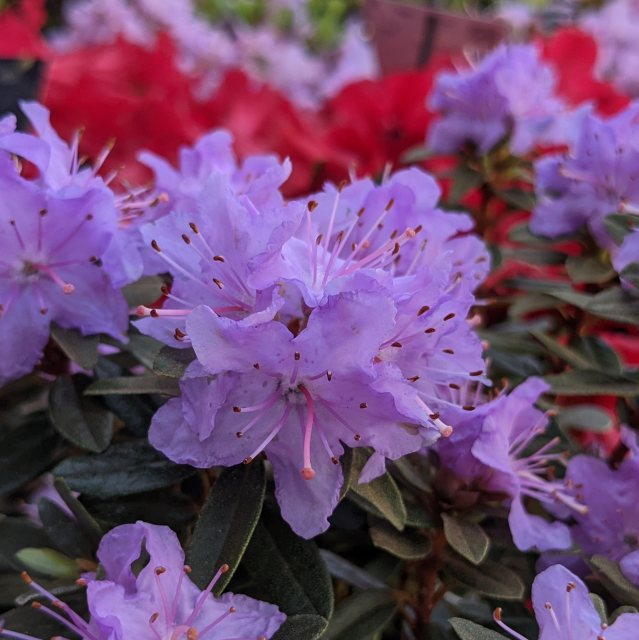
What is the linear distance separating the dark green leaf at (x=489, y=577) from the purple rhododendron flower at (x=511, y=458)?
0.04 metres

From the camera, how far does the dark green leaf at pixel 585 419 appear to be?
1099 millimetres

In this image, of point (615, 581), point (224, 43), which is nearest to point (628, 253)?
point (615, 581)

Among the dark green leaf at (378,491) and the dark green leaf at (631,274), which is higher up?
the dark green leaf at (631,274)

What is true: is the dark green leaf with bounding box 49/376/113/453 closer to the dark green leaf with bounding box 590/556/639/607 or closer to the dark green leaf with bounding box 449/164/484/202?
the dark green leaf with bounding box 590/556/639/607

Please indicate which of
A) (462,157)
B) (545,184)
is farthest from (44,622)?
(462,157)

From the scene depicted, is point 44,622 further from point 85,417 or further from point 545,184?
point 545,184

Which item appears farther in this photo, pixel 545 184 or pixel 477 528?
pixel 545 184

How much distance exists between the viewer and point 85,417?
0.79m

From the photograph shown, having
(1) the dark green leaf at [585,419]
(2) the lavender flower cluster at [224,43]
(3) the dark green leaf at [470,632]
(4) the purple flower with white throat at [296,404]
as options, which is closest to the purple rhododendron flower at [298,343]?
(4) the purple flower with white throat at [296,404]

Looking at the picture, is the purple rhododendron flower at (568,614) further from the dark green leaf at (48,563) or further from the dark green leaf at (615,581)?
the dark green leaf at (48,563)

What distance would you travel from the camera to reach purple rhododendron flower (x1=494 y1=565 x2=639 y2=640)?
1.96 feet

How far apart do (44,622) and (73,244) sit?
0.31 metres

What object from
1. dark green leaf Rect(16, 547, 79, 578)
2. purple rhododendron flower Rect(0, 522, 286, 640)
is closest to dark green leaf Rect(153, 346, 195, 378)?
A: purple rhododendron flower Rect(0, 522, 286, 640)

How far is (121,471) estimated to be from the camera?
75cm
